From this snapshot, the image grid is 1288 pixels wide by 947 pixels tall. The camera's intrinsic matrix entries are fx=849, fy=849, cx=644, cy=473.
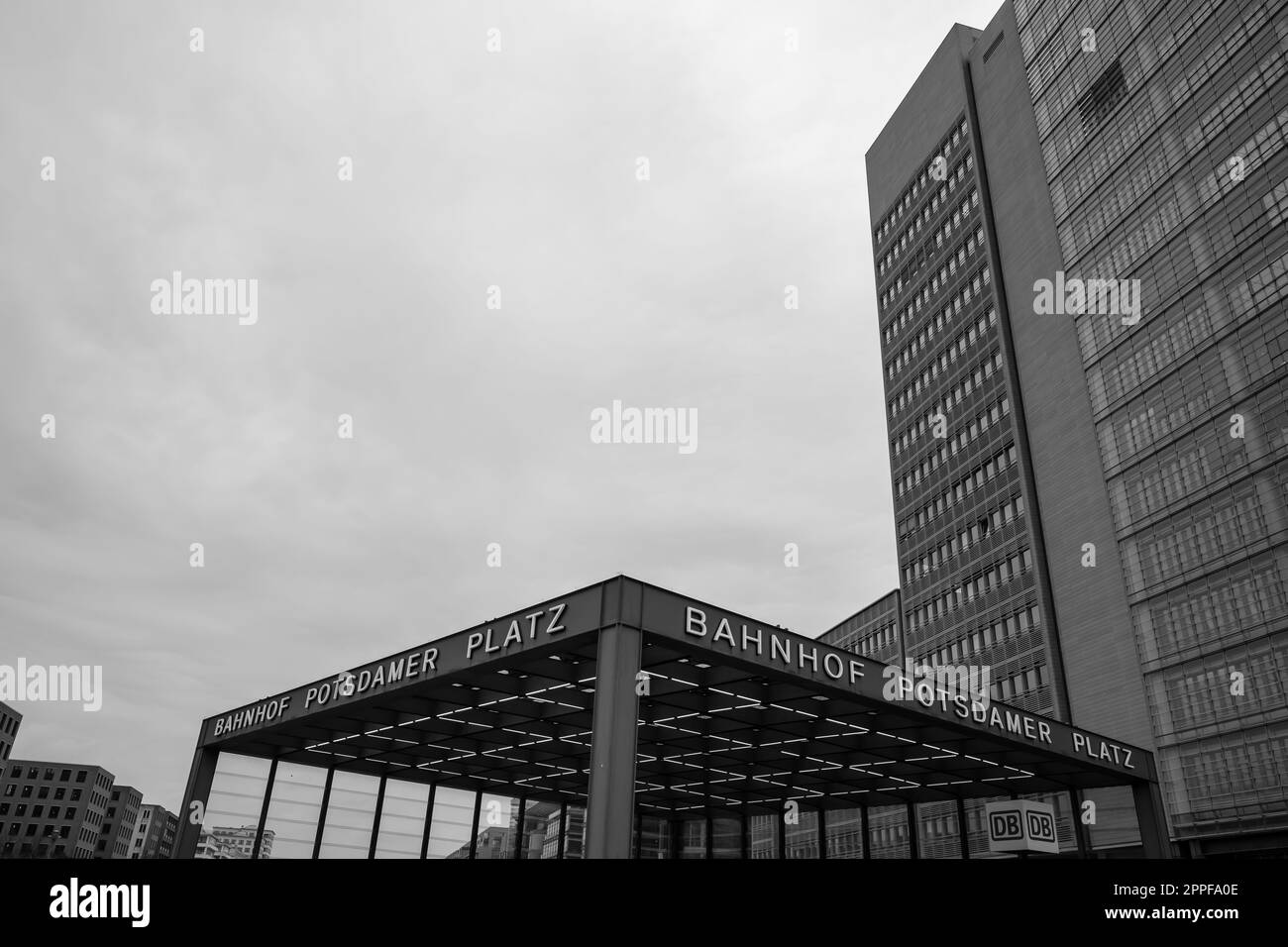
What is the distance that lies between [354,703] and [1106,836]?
151 ft

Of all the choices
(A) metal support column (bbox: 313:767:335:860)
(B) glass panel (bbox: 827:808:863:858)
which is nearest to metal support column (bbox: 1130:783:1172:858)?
(A) metal support column (bbox: 313:767:335:860)

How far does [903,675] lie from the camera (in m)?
23.4

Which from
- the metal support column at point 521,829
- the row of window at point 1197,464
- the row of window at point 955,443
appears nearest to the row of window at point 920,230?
the row of window at point 955,443

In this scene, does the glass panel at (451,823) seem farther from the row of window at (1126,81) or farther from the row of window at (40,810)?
the row of window at (40,810)

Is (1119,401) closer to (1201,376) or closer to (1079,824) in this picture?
(1201,376)

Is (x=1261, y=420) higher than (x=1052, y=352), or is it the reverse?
(x=1052, y=352)

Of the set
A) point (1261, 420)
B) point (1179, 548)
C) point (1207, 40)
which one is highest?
point (1207, 40)

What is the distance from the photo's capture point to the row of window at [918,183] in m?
83.2

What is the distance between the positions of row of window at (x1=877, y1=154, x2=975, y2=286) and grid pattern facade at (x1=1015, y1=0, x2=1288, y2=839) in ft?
70.7

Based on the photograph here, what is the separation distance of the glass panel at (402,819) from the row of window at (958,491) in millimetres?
50732

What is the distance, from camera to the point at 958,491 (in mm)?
74625
